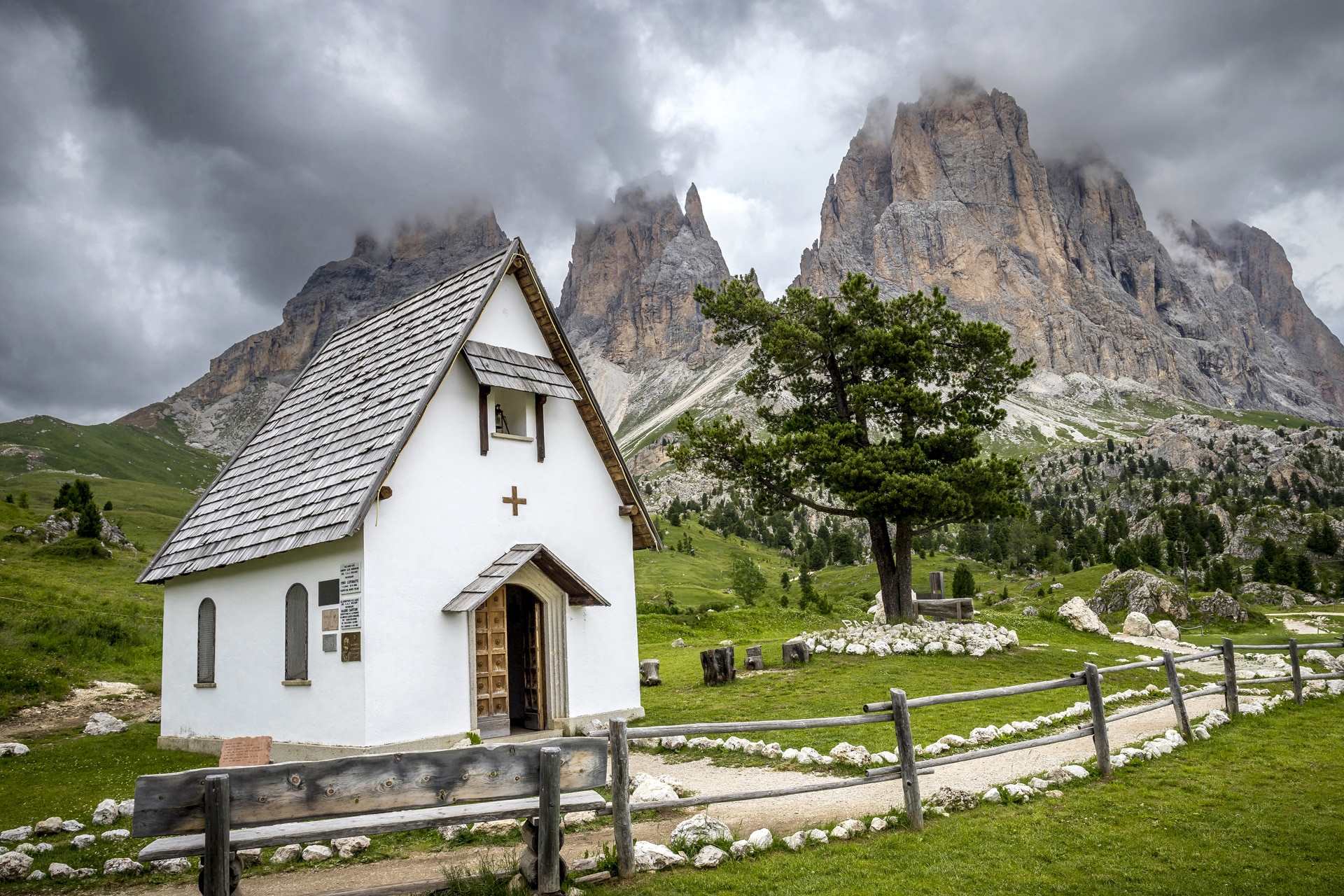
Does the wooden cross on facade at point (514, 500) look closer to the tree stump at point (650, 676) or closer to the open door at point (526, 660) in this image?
the open door at point (526, 660)

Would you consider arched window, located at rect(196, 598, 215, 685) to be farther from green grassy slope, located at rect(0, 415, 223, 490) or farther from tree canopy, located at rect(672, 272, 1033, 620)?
green grassy slope, located at rect(0, 415, 223, 490)

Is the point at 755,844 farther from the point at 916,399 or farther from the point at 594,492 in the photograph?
the point at 916,399

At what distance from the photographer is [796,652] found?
78.7 ft

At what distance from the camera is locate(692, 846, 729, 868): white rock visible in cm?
826

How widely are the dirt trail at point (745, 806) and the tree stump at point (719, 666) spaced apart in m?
6.78

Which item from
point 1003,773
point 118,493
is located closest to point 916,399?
point 1003,773

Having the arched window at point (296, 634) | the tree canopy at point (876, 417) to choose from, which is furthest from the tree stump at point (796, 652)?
the arched window at point (296, 634)

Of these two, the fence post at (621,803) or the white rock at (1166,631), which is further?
the white rock at (1166,631)

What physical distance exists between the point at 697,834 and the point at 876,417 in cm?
2107

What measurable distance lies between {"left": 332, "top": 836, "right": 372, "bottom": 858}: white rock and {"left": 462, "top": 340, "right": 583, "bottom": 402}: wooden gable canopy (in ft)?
28.8

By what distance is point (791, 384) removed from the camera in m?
30.2

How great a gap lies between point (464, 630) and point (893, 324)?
18.6 metres

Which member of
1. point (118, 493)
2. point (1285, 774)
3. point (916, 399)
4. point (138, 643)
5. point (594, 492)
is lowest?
point (1285, 774)

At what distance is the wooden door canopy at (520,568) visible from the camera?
50.3ft
